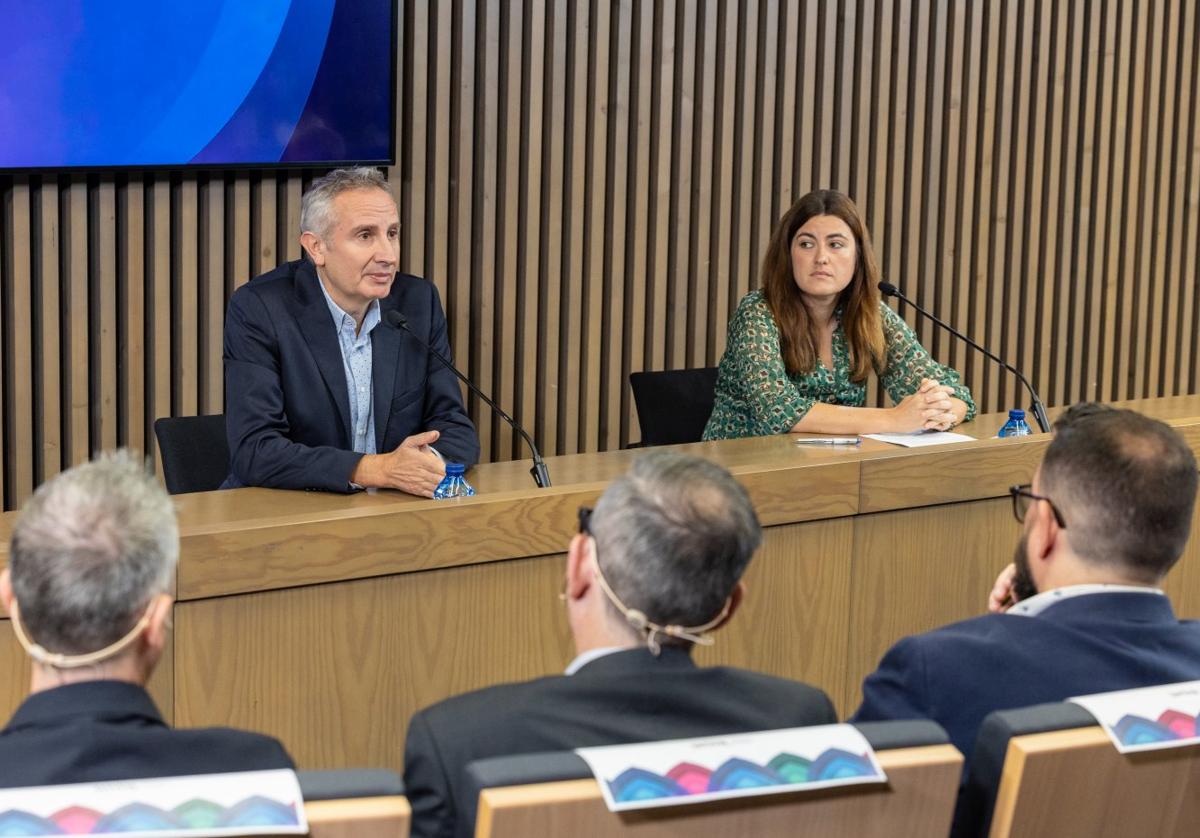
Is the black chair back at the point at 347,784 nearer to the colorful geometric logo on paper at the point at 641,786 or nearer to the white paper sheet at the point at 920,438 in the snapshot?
the colorful geometric logo on paper at the point at 641,786

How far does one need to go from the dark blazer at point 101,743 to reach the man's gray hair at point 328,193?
2144 millimetres

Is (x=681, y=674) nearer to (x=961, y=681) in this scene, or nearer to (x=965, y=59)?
Answer: (x=961, y=681)

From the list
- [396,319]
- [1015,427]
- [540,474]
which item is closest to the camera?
[540,474]

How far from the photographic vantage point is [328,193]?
3.67 metres

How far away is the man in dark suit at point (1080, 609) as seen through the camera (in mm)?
2023

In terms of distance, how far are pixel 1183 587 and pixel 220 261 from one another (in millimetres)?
2772

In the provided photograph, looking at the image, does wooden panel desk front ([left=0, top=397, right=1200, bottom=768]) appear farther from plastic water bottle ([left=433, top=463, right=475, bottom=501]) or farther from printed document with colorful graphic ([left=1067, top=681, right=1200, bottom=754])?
printed document with colorful graphic ([left=1067, top=681, right=1200, bottom=754])

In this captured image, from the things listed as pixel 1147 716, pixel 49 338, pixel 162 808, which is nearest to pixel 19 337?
pixel 49 338

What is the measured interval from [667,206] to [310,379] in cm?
221

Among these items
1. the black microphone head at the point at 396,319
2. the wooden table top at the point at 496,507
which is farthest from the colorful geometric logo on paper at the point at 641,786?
the black microphone head at the point at 396,319

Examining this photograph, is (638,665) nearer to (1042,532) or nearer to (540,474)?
(1042,532)

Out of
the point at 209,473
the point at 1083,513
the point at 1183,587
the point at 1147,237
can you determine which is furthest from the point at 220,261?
the point at 1147,237

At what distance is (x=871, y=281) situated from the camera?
172 inches

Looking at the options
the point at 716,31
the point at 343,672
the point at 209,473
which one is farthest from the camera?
the point at 716,31
